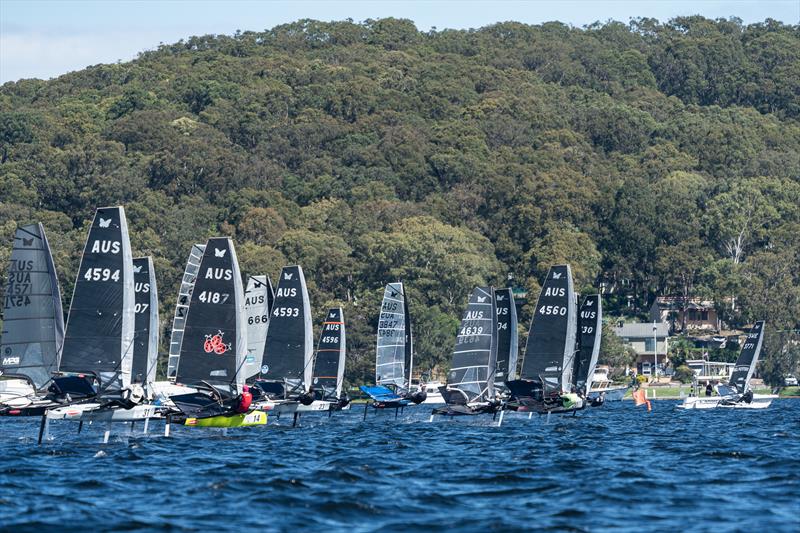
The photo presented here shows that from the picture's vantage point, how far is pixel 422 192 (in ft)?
522

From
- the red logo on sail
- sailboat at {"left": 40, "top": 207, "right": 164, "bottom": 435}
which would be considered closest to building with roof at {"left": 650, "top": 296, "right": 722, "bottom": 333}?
the red logo on sail

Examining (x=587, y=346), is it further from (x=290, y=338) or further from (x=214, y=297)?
(x=214, y=297)

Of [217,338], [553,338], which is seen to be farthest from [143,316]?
[553,338]

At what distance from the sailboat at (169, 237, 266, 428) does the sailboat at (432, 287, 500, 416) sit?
484 inches

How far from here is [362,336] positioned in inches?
4272

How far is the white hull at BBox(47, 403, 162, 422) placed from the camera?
144ft

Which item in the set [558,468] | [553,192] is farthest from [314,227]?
[558,468]

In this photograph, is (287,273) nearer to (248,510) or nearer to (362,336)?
(248,510)

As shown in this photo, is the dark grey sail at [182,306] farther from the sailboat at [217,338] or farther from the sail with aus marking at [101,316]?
the sail with aus marking at [101,316]

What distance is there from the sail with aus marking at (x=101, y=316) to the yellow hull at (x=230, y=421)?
337cm

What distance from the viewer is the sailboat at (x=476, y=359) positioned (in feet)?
190

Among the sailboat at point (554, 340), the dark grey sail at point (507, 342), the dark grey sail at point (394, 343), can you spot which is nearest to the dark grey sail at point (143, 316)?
the dark grey sail at point (394, 343)

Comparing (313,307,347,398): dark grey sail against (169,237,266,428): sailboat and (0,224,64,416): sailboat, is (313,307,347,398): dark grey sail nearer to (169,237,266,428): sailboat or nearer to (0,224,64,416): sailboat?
(169,237,266,428): sailboat

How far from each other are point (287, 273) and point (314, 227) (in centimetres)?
7073
